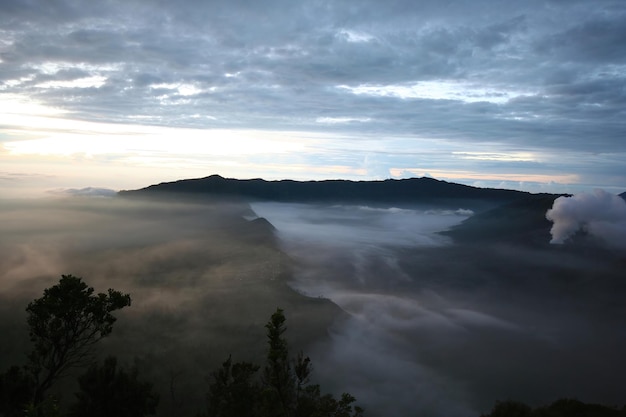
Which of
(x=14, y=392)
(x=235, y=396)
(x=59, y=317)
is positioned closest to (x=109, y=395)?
(x=14, y=392)

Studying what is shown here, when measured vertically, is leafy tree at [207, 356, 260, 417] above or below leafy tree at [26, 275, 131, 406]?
below

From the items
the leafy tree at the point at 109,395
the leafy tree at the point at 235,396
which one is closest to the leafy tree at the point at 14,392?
the leafy tree at the point at 109,395

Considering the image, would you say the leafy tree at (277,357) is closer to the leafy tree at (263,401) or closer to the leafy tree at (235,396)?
the leafy tree at (263,401)

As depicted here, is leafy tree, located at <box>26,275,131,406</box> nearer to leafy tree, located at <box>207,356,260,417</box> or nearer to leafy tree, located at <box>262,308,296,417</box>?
leafy tree, located at <box>207,356,260,417</box>

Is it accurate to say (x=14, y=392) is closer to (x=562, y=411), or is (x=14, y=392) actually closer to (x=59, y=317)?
(x=59, y=317)

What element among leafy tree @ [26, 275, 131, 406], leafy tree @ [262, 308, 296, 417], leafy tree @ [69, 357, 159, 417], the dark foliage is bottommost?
the dark foliage

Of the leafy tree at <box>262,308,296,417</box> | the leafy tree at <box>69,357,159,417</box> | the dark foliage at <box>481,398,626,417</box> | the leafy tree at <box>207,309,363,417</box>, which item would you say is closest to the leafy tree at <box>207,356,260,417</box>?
the leafy tree at <box>207,309,363,417</box>

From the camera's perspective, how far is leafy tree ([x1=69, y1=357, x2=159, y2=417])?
3644 cm

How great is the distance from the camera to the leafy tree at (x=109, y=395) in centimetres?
3644

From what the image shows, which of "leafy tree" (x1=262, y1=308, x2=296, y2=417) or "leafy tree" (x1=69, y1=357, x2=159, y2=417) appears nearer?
"leafy tree" (x1=262, y1=308, x2=296, y2=417)

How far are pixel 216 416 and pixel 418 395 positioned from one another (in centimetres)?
8554

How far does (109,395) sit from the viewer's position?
37.2 metres

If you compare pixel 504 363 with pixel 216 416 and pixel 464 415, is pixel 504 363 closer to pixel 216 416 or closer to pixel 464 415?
pixel 464 415

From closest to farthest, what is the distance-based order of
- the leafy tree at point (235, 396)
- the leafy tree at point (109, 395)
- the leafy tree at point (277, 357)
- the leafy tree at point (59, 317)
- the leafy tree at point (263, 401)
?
the leafy tree at point (277, 357)
the leafy tree at point (263, 401)
the leafy tree at point (59, 317)
the leafy tree at point (235, 396)
the leafy tree at point (109, 395)
